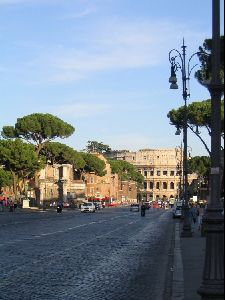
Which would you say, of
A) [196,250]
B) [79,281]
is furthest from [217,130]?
[196,250]

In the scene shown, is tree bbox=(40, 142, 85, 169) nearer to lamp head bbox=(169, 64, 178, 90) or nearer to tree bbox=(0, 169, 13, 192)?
tree bbox=(0, 169, 13, 192)

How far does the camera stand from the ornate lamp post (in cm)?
856

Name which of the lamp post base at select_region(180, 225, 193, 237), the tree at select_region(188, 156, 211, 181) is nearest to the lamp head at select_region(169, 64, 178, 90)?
the lamp post base at select_region(180, 225, 193, 237)

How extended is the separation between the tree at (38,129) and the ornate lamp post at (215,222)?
8428cm

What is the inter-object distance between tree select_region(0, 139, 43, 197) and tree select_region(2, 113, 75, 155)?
364 centimetres

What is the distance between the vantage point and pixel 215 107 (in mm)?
8547

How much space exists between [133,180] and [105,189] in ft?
121

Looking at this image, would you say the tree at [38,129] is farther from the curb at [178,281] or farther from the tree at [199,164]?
the curb at [178,281]

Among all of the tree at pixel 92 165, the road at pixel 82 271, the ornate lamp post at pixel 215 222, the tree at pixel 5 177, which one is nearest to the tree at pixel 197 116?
the road at pixel 82 271

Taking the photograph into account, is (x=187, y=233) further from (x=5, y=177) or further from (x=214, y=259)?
(x=5, y=177)

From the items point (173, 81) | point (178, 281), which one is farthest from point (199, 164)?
point (178, 281)

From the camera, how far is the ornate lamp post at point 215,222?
337 inches

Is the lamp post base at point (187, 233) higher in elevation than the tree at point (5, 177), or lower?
lower

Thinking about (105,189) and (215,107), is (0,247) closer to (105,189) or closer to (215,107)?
(215,107)
